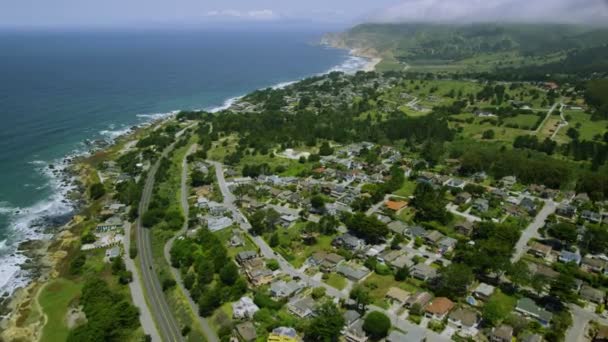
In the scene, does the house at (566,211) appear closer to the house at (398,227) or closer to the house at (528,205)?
the house at (528,205)

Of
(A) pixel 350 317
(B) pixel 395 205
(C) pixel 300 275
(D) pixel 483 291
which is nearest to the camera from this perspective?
(A) pixel 350 317

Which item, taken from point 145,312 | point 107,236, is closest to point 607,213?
point 145,312

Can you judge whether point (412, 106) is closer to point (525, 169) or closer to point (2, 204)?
point (525, 169)

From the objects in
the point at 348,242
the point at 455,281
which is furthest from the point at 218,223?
the point at 455,281

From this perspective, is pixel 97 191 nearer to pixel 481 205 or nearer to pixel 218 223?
pixel 218 223

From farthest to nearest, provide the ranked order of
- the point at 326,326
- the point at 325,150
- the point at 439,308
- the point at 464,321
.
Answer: the point at 325,150
the point at 439,308
the point at 464,321
the point at 326,326

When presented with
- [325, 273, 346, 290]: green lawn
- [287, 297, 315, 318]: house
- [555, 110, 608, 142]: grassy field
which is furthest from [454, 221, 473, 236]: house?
[555, 110, 608, 142]: grassy field

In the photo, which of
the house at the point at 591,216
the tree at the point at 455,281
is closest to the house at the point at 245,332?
the tree at the point at 455,281
